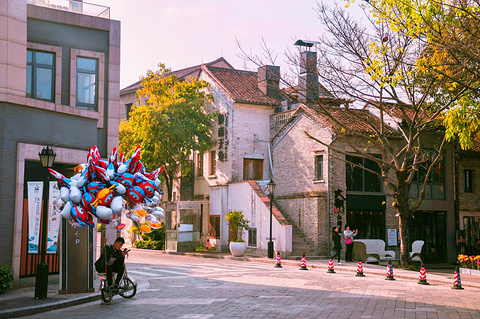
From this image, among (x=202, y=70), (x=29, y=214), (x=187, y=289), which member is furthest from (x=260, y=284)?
(x=202, y=70)

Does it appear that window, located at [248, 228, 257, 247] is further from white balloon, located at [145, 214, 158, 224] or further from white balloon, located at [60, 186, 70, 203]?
white balloon, located at [60, 186, 70, 203]

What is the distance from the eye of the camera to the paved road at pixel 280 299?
497 inches

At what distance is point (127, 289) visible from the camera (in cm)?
1512

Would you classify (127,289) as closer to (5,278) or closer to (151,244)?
(5,278)

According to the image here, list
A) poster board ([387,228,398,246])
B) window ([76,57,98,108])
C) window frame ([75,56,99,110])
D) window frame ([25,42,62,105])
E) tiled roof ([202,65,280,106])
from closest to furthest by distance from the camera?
window frame ([25,42,62,105]), window frame ([75,56,99,110]), window ([76,57,98,108]), poster board ([387,228,398,246]), tiled roof ([202,65,280,106])

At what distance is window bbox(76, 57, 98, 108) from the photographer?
2100 centimetres

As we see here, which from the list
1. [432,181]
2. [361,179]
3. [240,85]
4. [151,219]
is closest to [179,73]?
[240,85]

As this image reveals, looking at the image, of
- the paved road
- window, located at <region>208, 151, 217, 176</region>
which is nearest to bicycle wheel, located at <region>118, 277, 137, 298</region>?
the paved road

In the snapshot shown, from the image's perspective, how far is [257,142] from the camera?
3906 cm

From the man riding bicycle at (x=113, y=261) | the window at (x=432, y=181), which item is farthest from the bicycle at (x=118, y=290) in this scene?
the window at (x=432, y=181)

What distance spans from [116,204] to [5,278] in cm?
636

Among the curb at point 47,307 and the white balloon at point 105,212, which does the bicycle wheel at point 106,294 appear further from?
the white balloon at point 105,212

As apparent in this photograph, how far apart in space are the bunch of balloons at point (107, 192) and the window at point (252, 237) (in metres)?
22.9

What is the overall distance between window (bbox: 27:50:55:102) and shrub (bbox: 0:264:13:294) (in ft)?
20.9
